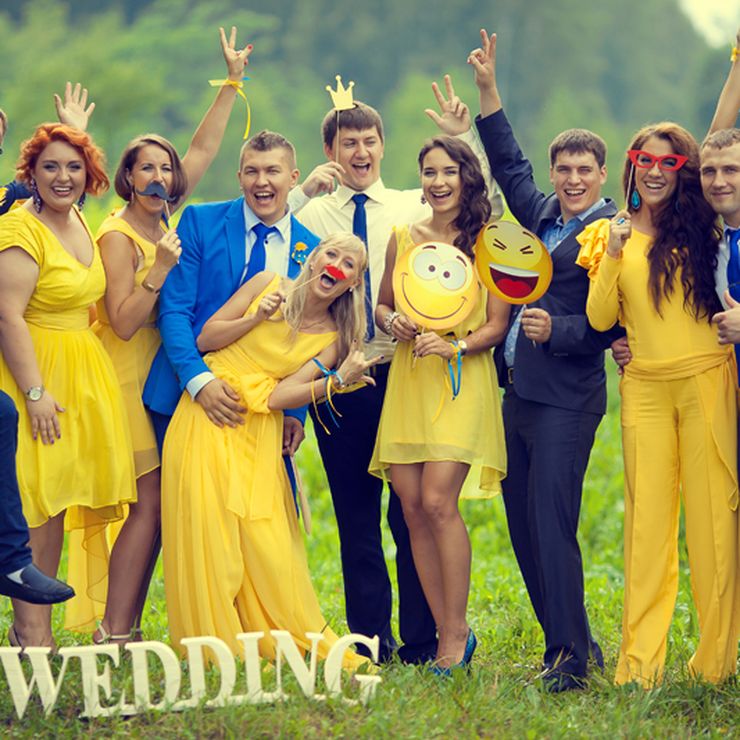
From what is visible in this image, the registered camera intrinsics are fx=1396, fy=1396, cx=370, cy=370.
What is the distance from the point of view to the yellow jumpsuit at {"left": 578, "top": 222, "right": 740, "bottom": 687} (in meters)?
5.74

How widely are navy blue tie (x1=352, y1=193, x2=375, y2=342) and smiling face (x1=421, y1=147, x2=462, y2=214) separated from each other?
0.54 meters

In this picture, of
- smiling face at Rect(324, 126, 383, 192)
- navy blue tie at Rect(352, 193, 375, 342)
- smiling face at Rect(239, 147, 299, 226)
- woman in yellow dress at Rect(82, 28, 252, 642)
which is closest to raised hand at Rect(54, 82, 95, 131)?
woman in yellow dress at Rect(82, 28, 252, 642)

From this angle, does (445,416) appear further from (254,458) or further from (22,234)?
(22,234)

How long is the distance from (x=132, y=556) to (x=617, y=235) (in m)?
2.46

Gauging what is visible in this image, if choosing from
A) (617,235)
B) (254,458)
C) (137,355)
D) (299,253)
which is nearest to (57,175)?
(137,355)

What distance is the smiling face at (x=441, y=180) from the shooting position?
598 cm

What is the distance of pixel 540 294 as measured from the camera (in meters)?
5.80

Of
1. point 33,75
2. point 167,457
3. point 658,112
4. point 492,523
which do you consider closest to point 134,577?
point 167,457

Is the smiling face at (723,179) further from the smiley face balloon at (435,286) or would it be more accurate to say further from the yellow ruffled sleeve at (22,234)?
the yellow ruffled sleeve at (22,234)

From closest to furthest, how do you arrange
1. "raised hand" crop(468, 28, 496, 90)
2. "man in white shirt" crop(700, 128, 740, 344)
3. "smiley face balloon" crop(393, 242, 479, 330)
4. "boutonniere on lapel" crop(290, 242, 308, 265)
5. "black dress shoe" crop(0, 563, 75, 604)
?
"black dress shoe" crop(0, 563, 75, 604) → "man in white shirt" crop(700, 128, 740, 344) → "smiley face balloon" crop(393, 242, 479, 330) → "boutonniere on lapel" crop(290, 242, 308, 265) → "raised hand" crop(468, 28, 496, 90)

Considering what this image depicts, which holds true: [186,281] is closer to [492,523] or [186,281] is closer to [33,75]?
[492,523]

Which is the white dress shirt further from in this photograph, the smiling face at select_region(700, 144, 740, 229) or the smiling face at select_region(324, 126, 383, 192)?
the smiling face at select_region(700, 144, 740, 229)

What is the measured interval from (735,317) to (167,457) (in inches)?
94.1

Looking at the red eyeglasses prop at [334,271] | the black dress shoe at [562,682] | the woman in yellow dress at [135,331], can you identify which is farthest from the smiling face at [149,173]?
the black dress shoe at [562,682]
